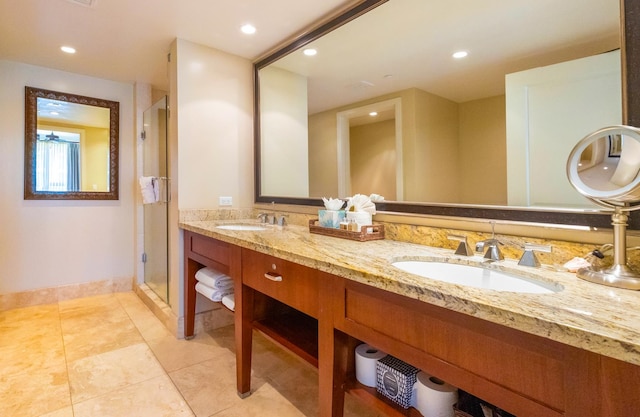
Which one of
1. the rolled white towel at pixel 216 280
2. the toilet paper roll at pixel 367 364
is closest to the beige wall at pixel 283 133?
the rolled white towel at pixel 216 280

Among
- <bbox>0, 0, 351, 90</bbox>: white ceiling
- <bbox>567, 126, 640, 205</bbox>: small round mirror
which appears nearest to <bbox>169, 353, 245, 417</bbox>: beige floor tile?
<bbox>567, 126, 640, 205</bbox>: small round mirror

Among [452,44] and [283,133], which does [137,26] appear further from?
[452,44]

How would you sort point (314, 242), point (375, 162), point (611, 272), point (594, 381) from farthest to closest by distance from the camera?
point (375, 162), point (314, 242), point (611, 272), point (594, 381)

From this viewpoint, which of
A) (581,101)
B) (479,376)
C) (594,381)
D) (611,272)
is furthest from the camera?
(581,101)

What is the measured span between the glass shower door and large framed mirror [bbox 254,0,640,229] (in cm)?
130

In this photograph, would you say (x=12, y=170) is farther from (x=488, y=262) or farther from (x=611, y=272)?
(x=611, y=272)

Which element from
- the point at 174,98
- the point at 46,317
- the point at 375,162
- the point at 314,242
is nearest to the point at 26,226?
the point at 46,317

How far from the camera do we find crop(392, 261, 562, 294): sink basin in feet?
3.09

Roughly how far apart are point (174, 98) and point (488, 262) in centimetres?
226

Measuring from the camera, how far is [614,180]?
841 millimetres

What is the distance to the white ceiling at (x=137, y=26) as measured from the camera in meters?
1.85

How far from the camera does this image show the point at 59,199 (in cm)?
293

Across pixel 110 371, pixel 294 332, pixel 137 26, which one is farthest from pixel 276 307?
pixel 137 26

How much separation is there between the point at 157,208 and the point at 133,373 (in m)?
1.50
